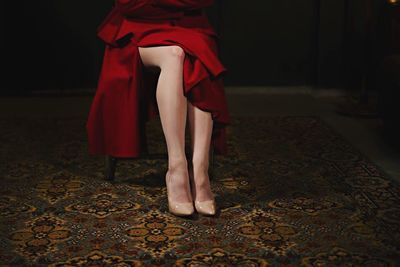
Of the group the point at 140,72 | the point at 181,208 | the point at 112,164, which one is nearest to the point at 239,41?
the point at 112,164

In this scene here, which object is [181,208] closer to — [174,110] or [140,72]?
[174,110]

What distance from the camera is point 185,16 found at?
108 inches

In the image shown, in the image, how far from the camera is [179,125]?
2582mm

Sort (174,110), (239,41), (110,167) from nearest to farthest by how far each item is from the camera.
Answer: (174,110) < (110,167) < (239,41)

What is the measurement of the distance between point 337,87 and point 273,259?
2.61 m

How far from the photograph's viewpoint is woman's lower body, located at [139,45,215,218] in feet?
8.42

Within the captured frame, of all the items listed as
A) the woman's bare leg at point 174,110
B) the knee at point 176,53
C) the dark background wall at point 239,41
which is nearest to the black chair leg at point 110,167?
the woman's bare leg at point 174,110

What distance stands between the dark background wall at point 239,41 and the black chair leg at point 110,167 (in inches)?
66.7

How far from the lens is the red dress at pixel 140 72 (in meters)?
2.59

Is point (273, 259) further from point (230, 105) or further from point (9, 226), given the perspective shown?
point (230, 105)

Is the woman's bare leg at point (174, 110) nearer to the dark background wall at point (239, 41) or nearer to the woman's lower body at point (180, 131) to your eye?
the woman's lower body at point (180, 131)

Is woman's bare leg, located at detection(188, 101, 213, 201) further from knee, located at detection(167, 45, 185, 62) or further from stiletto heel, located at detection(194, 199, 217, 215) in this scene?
knee, located at detection(167, 45, 185, 62)

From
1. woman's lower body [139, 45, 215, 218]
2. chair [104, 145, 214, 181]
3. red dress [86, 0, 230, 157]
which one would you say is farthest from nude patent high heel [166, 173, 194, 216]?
chair [104, 145, 214, 181]

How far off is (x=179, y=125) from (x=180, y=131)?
0.02 metres
